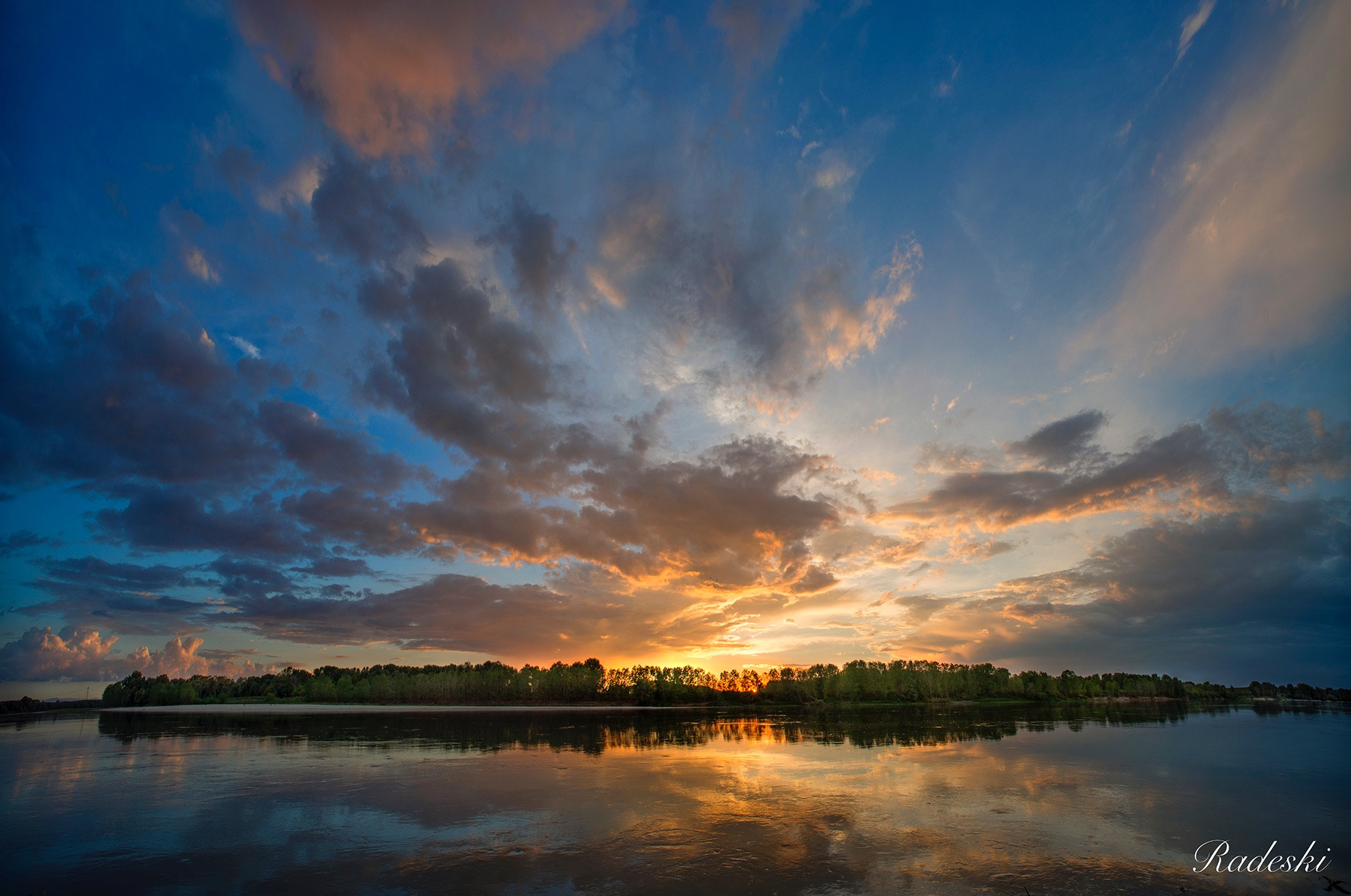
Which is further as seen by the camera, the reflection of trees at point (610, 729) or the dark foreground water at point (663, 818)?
the reflection of trees at point (610, 729)

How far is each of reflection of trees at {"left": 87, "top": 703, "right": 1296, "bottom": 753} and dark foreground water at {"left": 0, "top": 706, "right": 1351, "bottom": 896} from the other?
22.8ft

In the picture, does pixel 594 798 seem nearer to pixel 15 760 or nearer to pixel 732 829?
pixel 732 829

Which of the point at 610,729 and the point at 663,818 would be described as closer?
the point at 663,818

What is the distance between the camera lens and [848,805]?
2530 cm

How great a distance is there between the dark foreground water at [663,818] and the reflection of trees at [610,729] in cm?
695

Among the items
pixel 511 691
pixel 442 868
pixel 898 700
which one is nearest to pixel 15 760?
pixel 442 868

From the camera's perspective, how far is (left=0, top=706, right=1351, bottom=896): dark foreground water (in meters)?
16.4

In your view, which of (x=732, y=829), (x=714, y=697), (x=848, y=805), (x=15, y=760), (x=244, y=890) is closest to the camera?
(x=244, y=890)

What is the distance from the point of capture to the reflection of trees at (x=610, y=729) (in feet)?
182

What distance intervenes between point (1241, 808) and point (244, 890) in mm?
39116

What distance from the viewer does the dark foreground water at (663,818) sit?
16375mm

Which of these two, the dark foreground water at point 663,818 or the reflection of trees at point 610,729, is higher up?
the dark foreground water at point 663,818

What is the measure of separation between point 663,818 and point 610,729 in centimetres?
5702

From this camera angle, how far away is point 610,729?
74875 mm
